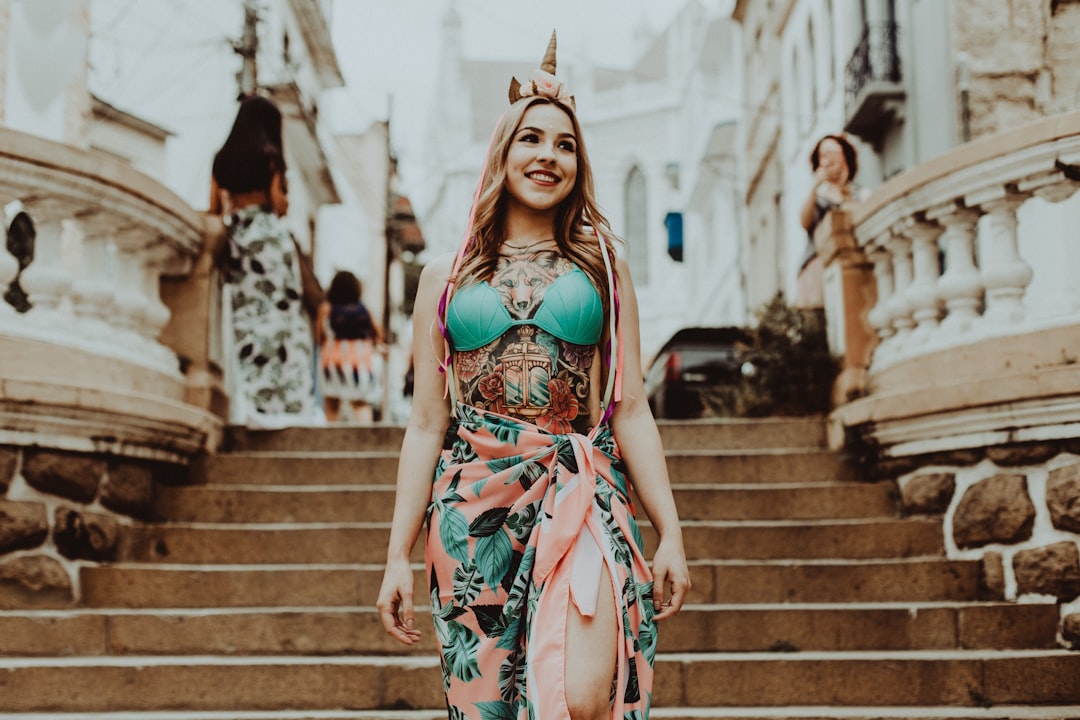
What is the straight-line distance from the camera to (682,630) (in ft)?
18.1

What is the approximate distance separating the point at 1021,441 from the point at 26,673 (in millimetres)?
4196

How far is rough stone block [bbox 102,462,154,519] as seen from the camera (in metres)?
6.18

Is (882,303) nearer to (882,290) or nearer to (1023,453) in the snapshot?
(882,290)

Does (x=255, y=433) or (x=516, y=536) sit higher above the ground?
(x=255, y=433)

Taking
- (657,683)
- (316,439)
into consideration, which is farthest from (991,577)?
(316,439)

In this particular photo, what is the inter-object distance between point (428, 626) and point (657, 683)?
101 centimetres

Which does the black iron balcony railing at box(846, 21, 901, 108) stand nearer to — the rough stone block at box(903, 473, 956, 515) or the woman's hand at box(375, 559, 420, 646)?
the rough stone block at box(903, 473, 956, 515)

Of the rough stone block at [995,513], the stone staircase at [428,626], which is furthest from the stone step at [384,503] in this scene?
the rough stone block at [995,513]

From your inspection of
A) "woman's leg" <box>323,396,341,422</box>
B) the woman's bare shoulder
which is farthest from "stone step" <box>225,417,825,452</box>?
the woman's bare shoulder

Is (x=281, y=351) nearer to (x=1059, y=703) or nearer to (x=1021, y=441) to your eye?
(x=1021, y=441)

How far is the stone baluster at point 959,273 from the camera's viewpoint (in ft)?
20.3

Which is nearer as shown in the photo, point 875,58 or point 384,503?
point 384,503

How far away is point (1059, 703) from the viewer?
5000mm

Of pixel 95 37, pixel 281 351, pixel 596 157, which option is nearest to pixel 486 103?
pixel 596 157
